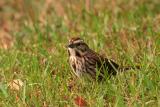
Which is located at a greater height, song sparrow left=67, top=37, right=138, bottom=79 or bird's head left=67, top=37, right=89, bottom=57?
bird's head left=67, top=37, right=89, bottom=57

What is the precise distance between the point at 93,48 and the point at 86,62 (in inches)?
48.9

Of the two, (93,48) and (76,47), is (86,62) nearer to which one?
(76,47)

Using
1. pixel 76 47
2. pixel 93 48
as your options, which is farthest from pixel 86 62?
pixel 93 48

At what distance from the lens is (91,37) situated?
9.84m

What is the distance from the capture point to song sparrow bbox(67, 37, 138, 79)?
7965 mm

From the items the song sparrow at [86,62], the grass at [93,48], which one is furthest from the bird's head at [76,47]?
the grass at [93,48]

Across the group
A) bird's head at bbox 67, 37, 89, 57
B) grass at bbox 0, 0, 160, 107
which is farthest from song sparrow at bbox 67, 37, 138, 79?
grass at bbox 0, 0, 160, 107

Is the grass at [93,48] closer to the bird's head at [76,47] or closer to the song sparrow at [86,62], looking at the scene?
the song sparrow at [86,62]

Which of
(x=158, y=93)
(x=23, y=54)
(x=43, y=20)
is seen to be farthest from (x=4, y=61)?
(x=43, y=20)

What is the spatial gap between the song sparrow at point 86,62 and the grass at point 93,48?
0.45ft

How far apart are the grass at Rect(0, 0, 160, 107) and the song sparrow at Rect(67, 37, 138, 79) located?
0.14m

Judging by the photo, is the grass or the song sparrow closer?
the grass

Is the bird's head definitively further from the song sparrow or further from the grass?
the grass

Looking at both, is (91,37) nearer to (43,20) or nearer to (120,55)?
(120,55)
